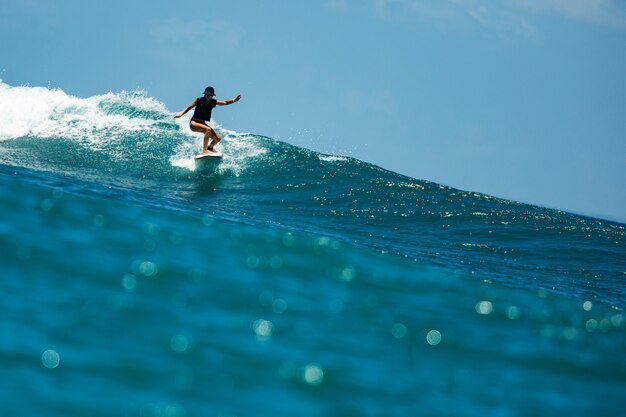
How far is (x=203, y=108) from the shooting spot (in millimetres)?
18688

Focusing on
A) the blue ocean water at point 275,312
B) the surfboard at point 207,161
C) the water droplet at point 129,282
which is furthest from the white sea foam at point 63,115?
the water droplet at point 129,282

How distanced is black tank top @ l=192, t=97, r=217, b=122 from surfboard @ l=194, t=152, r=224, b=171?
1.02 meters

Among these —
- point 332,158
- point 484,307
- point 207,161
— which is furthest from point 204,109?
point 484,307

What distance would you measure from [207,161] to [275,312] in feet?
41.7

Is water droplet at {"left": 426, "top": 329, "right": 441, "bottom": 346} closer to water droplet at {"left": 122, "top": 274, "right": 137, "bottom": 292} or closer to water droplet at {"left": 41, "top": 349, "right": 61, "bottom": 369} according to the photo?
water droplet at {"left": 122, "top": 274, "right": 137, "bottom": 292}

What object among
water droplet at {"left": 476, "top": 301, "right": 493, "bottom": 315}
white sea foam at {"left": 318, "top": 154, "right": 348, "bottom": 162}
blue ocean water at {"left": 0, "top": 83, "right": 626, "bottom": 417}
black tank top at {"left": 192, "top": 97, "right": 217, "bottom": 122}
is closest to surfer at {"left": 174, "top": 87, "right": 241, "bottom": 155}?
black tank top at {"left": 192, "top": 97, "right": 217, "bottom": 122}

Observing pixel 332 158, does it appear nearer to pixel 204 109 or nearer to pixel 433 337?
pixel 204 109

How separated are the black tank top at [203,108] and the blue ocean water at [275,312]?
303 cm

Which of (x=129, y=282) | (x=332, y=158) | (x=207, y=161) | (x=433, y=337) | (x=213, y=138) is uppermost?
(x=332, y=158)

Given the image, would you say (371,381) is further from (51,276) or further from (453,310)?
(51,276)

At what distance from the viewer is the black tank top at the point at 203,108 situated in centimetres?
1867

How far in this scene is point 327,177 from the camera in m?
19.6

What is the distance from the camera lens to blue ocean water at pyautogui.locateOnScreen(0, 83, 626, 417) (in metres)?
5.39

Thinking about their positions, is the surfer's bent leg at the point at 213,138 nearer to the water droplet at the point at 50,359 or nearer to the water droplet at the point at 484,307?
the water droplet at the point at 484,307
